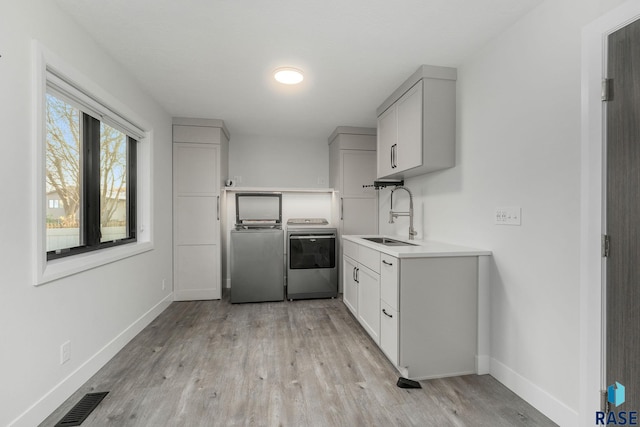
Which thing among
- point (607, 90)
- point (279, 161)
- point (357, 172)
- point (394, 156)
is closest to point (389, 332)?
point (394, 156)

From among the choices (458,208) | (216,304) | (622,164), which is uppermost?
(622,164)

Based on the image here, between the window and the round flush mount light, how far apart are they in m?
1.35

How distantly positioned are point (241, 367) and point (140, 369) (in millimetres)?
712

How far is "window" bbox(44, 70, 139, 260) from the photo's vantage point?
5.90 feet

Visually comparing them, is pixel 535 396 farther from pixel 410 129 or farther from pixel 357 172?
pixel 357 172

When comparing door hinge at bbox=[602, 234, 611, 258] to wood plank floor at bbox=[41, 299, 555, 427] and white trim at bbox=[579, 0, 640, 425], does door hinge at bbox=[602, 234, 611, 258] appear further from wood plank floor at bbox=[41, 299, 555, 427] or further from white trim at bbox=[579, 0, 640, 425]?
wood plank floor at bbox=[41, 299, 555, 427]

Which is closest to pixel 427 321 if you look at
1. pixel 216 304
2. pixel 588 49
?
pixel 588 49

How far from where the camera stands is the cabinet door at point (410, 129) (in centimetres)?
237

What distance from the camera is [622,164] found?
126 cm

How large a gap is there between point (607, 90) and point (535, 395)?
1.64m

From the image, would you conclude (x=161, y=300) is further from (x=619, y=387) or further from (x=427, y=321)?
(x=619, y=387)

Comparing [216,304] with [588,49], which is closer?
[588,49]

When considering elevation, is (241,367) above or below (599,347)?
below

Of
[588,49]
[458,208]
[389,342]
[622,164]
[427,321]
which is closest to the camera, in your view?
[622,164]
